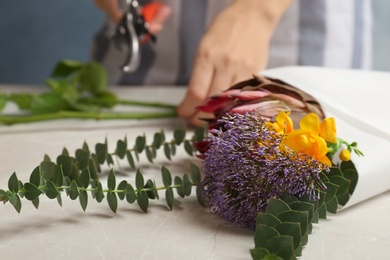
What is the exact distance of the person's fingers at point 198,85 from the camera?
2.69 ft

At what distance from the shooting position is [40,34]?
5.76 feet

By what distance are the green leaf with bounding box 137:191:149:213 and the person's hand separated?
0.87 ft

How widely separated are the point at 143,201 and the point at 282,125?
12cm

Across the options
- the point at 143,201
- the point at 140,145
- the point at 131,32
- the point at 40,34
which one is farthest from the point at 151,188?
the point at 40,34

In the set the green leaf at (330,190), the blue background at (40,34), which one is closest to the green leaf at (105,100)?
the green leaf at (330,190)

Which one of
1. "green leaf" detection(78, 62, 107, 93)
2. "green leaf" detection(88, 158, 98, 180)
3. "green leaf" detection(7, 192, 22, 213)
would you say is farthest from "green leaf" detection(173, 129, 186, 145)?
"green leaf" detection(78, 62, 107, 93)

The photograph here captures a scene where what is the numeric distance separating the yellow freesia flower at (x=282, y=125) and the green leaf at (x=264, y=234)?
0.09 metres

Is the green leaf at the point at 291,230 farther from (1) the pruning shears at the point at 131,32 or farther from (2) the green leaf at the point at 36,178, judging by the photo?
(1) the pruning shears at the point at 131,32

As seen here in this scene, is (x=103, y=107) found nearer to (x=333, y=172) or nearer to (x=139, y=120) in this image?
(x=139, y=120)

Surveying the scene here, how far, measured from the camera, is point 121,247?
1.51 ft

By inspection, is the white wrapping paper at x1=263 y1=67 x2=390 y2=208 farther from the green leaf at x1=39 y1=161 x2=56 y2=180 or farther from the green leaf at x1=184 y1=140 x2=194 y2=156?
the green leaf at x1=39 y1=161 x2=56 y2=180

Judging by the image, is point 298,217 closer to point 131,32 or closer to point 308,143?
point 308,143

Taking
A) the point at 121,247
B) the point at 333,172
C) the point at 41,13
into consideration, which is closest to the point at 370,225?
the point at 333,172

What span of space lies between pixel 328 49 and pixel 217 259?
0.71 metres
